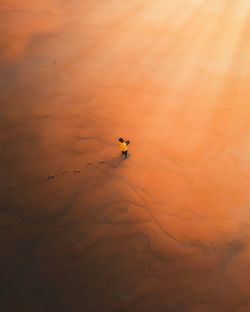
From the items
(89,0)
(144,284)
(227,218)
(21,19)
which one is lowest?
(144,284)

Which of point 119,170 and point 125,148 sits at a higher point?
point 125,148

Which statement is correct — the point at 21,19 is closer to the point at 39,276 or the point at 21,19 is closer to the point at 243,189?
the point at 39,276

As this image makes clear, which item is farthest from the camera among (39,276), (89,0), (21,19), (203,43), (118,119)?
(89,0)

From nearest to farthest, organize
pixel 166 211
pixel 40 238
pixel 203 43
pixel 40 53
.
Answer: pixel 40 238
pixel 166 211
pixel 40 53
pixel 203 43

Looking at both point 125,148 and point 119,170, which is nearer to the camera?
point 125,148

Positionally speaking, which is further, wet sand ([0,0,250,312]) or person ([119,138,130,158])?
person ([119,138,130,158])

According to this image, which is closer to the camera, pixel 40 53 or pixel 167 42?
pixel 40 53

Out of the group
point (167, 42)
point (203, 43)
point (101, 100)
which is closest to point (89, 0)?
point (167, 42)

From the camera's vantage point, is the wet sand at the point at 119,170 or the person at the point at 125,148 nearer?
the wet sand at the point at 119,170
